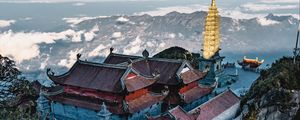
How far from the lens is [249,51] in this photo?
17800 centimetres

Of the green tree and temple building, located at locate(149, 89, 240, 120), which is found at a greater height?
the green tree

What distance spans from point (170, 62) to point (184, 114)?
6674 millimetres

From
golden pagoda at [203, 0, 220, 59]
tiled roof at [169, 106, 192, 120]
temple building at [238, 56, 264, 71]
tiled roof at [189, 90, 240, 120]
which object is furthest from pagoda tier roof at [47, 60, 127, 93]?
temple building at [238, 56, 264, 71]

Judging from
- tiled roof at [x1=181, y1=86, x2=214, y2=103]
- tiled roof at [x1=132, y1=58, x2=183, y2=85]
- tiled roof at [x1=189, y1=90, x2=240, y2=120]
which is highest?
tiled roof at [x1=132, y1=58, x2=183, y2=85]

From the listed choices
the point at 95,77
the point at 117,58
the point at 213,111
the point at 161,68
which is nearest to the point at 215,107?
the point at 213,111

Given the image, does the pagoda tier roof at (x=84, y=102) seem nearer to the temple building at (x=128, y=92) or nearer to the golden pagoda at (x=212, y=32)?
the temple building at (x=128, y=92)

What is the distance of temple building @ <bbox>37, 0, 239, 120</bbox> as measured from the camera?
28.3 m

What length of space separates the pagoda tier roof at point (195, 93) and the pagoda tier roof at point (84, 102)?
6.57 m

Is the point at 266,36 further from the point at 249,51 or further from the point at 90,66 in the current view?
the point at 90,66

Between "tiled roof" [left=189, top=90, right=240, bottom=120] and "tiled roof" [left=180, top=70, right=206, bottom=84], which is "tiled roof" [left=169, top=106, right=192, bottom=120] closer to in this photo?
"tiled roof" [left=189, top=90, right=240, bottom=120]

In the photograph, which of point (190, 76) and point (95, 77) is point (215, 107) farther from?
point (95, 77)

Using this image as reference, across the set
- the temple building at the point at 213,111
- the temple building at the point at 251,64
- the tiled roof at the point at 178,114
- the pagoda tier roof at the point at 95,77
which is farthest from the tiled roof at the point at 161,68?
the temple building at the point at 251,64

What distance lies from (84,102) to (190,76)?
991 centimetres

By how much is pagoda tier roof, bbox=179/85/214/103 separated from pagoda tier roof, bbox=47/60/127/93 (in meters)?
6.36
